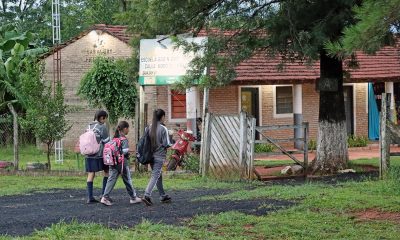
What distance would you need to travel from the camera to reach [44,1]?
5062cm

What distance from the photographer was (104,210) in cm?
1160

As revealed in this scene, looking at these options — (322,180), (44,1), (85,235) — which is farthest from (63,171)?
(44,1)

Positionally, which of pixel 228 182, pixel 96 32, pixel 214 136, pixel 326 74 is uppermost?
pixel 96 32

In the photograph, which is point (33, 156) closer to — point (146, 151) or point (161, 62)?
point (161, 62)

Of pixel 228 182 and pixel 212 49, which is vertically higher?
pixel 212 49

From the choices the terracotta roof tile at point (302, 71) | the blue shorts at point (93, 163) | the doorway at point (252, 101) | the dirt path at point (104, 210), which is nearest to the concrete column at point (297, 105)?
the terracotta roof tile at point (302, 71)

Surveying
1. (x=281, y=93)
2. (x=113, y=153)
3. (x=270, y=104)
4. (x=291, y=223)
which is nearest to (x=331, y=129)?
(x=113, y=153)

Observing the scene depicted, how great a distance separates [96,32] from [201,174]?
1223 cm

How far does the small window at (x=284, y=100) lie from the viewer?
28.1 m

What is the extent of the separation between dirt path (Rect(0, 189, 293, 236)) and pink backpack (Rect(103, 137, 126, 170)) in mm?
775

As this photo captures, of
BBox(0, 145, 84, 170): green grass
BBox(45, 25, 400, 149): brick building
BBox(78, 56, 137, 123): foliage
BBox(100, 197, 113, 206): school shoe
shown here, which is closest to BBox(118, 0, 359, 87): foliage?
BBox(100, 197, 113, 206): school shoe

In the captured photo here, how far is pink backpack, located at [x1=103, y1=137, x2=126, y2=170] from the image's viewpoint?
1213 centimetres

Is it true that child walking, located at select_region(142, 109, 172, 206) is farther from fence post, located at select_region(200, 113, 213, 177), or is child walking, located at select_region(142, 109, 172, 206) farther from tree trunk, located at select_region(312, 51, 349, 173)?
tree trunk, located at select_region(312, 51, 349, 173)

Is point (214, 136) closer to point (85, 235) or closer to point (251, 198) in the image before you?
point (251, 198)
